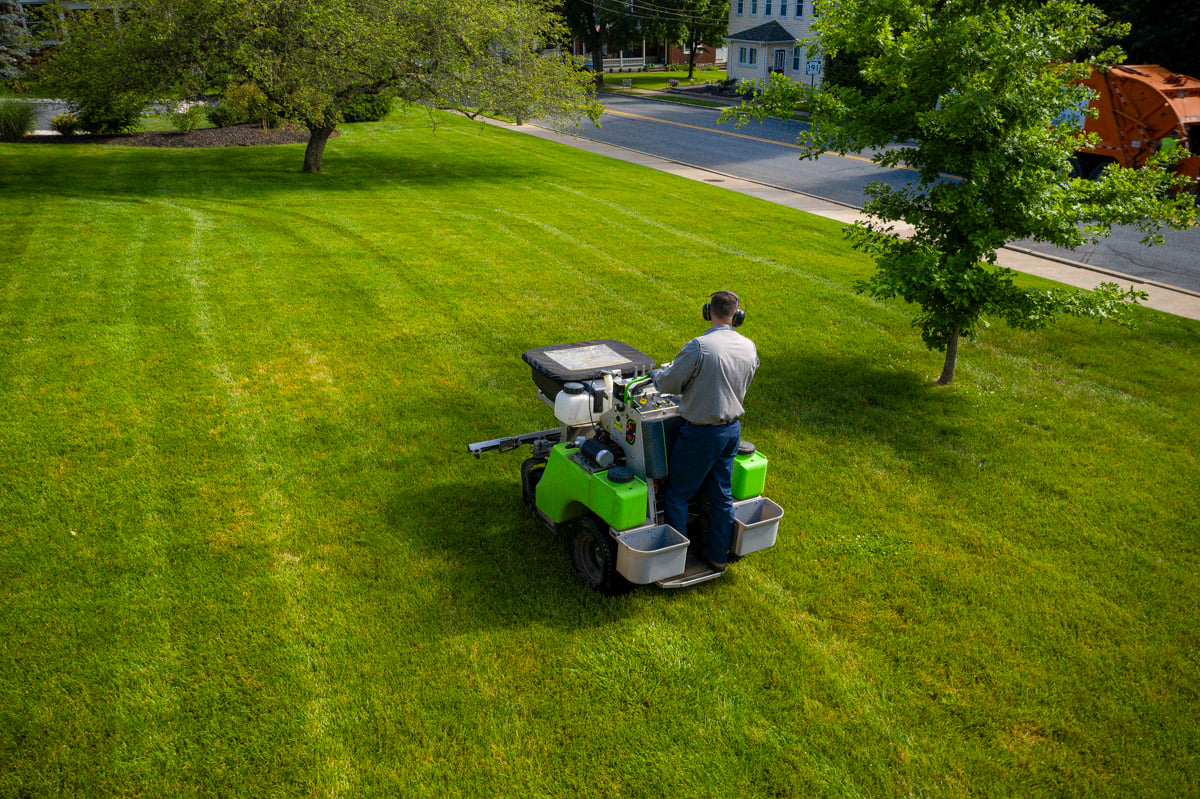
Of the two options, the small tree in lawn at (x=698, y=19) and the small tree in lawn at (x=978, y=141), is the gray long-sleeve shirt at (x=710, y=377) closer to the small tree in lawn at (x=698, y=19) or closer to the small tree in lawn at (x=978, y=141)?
the small tree in lawn at (x=978, y=141)

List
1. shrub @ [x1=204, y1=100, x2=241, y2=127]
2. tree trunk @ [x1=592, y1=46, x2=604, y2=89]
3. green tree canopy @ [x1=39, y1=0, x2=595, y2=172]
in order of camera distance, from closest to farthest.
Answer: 1. green tree canopy @ [x1=39, y1=0, x2=595, y2=172]
2. shrub @ [x1=204, y1=100, x2=241, y2=127]
3. tree trunk @ [x1=592, y1=46, x2=604, y2=89]

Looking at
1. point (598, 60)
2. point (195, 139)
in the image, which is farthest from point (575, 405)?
point (598, 60)

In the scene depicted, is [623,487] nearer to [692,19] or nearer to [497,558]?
[497,558]

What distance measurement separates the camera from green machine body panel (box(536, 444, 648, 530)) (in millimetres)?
5344

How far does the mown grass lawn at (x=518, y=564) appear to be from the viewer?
175 inches

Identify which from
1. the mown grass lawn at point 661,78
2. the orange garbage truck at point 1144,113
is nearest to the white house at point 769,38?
the mown grass lawn at point 661,78

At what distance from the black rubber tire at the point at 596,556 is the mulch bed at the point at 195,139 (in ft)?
66.8

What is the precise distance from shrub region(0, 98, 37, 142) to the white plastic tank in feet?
79.4

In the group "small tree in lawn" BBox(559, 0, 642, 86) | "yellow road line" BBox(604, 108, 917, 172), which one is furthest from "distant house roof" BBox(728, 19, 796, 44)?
"yellow road line" BBox(604, 108, 917, 172)

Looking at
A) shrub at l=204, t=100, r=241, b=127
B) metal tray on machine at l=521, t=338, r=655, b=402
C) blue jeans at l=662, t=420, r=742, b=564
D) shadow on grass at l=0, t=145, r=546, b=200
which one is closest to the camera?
blue jeans at l=662, t=420, r=742, b=564

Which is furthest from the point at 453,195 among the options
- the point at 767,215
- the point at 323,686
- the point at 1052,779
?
the point at 1052,779

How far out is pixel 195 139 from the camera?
944 inches

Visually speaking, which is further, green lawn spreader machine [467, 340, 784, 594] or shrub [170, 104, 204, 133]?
shrub [170, 104, 204, 133]

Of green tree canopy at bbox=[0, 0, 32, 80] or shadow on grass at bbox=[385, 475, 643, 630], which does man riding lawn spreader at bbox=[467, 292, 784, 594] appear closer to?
shadow on grass at bbox=[385, 475, 643, 630]
